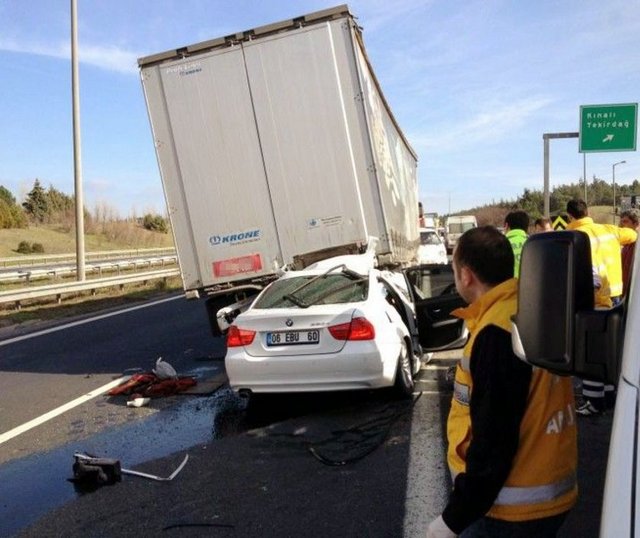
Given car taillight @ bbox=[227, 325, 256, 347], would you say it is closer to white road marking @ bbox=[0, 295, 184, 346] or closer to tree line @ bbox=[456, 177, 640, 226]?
white road marking @ bbox=[0, 295, 184, 346]

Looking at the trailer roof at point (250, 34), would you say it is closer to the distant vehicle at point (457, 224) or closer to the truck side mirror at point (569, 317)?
the truck side mirror at point (569, 317)

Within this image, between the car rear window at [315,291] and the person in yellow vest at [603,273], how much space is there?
217 centimetres

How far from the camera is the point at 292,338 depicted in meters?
5.97

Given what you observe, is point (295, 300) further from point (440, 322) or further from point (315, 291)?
point (440, 322)

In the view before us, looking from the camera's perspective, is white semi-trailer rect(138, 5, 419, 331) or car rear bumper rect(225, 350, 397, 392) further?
white semi-trailer rect(138, 5, 419, 331)

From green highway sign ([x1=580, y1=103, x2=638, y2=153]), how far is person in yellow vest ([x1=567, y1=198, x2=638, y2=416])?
38.8 feet

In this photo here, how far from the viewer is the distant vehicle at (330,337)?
585cm

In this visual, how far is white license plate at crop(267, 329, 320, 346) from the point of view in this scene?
5918 millimetres

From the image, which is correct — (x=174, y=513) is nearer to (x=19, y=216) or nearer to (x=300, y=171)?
(x=300, y=171)

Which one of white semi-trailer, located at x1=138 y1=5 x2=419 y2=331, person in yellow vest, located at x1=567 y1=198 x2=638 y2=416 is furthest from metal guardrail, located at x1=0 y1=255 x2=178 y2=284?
person in yellow vest, located at x1=567 y1=198 x2=638 y2=416

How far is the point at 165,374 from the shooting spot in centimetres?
749

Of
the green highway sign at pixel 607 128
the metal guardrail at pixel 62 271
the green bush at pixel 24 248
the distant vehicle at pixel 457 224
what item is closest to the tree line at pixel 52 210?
the green bush at pixel 24 248

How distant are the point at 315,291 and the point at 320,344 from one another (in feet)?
2.42

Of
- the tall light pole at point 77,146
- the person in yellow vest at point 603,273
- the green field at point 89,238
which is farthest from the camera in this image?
the green field at point 89,238
